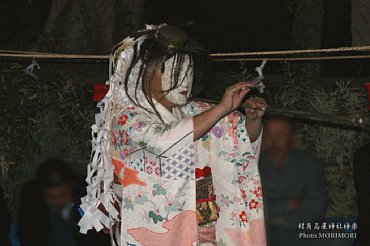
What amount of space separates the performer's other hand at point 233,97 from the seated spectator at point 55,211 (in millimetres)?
1429

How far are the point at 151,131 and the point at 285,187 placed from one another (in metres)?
1.25

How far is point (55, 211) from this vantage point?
414cm

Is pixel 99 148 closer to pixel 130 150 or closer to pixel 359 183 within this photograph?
pixel 130 150

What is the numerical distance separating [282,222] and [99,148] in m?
1.22

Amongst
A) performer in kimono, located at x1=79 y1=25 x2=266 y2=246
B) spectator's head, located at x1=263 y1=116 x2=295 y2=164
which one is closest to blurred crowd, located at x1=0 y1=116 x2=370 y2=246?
spectator's head, located at x1=263 y1=116 x2=295 y2=164

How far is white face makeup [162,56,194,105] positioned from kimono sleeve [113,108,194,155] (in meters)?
0.11

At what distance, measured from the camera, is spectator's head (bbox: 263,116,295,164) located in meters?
4.01

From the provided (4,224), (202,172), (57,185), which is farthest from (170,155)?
(4,224)

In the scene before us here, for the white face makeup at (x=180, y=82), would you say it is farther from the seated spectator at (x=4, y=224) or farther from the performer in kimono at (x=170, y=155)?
the seated spectator at (x=4, y=224)

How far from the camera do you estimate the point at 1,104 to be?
6340 millimetres

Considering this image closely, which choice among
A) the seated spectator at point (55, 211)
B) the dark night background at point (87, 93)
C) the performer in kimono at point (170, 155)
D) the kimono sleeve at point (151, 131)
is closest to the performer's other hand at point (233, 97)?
the performer in kimono at point (170, 155)

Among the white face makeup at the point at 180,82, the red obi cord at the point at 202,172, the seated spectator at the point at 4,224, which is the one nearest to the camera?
the white face makeup at the point at 180,82

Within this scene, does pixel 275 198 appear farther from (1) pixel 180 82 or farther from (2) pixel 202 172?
(1) pixel 180 82

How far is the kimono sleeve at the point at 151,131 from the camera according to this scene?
2951mm
